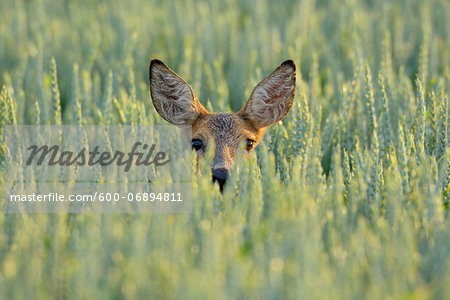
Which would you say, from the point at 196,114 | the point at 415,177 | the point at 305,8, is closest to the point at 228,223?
the point at 415,177

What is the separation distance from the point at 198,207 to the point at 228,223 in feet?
0.74

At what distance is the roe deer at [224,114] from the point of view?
518 cm

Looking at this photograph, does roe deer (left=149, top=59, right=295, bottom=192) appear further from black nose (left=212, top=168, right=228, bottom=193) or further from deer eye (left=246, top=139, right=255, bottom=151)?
black nose (left=212, top=168, right=228, bottom=193)

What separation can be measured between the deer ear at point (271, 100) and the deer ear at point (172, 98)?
0.42m

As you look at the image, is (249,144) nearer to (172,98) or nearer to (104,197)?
(172,98)

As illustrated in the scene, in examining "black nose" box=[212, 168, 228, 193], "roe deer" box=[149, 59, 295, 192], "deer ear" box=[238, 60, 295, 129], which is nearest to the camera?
"black nose" box=[212, 168, 228, 193]

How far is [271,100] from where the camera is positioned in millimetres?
5492

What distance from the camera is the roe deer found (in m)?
5.18

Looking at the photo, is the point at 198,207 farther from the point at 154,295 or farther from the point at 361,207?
the point at 361,207

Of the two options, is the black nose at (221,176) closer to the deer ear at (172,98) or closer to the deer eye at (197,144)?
the deer eye at (197,144)

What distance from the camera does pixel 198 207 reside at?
3.56 metres

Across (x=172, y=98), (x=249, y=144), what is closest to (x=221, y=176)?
(x=249, y=144)

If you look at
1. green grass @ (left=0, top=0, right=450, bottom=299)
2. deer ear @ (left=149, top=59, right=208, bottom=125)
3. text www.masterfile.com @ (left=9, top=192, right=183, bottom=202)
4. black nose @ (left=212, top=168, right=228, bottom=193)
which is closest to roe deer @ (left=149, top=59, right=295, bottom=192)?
deer ear @ (left=149, top=59, right=208, bottom=125)

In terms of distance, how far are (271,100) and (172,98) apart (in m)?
0.83
